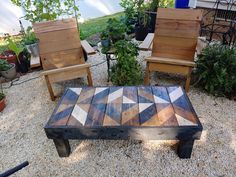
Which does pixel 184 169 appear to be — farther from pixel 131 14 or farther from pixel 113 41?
pixel 131 14

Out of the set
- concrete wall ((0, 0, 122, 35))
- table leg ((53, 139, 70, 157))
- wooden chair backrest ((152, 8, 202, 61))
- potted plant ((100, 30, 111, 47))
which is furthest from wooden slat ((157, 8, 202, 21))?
concrete wall ((0, 0, 122, 35))

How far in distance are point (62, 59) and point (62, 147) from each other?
4.44 feet

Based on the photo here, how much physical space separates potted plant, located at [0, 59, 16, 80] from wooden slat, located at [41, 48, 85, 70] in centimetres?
78

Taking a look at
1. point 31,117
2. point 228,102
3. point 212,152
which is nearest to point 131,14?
point 228,102

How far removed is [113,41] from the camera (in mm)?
2688

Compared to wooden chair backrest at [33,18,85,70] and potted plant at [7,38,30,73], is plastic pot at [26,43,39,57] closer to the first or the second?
potted plant at [7,38,30,73]

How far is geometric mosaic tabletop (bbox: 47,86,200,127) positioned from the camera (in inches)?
62.2

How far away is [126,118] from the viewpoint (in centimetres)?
161

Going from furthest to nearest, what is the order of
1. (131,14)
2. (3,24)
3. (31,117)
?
(3,24)
(131,14)
(31,117)

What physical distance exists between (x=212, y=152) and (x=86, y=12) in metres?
5.63

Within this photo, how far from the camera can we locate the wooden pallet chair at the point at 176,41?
2.49 metres

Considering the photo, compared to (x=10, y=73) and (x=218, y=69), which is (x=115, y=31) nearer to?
(x=218, y=69)

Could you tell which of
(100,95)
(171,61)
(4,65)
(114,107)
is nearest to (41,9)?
(4,65)

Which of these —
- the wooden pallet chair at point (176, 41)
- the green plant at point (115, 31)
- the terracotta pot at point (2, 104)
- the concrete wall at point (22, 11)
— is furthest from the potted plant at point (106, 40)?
the concrete wall at point (22, 11)
